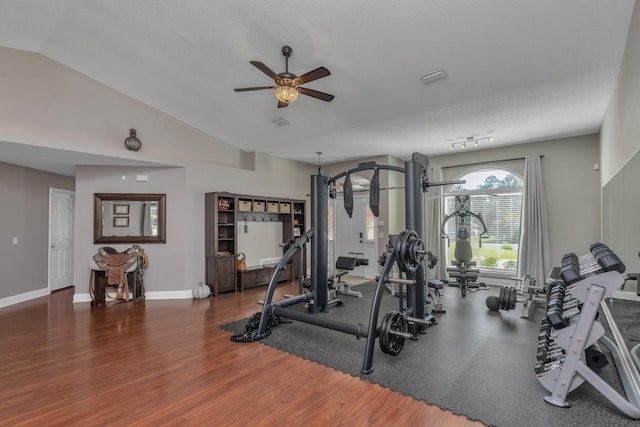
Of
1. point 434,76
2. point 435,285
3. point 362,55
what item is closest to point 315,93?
point 362,55

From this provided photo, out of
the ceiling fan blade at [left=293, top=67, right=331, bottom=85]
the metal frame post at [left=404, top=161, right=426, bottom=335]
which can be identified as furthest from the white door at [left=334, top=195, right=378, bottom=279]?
the ceiling fan blade at [left=293, top=67, right=331, bottom=85]

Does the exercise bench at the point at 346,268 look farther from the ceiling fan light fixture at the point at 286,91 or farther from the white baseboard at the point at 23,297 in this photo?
the white baseboard at the point at 23,297

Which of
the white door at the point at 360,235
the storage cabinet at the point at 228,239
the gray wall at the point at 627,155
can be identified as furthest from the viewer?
the white door at the point at 360,235

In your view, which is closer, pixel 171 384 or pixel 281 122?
pixel 171 384

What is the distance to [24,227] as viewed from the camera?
5.79 metres

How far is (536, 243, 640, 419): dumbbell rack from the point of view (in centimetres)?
216

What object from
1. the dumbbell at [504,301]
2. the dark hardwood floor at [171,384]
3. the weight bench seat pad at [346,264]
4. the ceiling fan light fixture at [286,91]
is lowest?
the dark hardwood floor at [171,384]

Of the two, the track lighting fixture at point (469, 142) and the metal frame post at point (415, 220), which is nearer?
the metal frame post at point (415, 220)

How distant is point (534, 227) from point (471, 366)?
14.1 feet

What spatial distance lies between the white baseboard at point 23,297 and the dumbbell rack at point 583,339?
7.73m

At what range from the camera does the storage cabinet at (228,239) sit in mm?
5973

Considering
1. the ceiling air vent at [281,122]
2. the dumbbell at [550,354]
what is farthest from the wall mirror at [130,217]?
the dumbbell at [550,354]

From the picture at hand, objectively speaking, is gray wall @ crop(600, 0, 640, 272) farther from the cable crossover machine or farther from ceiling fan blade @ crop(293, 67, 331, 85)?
ceiling fan blade @ crop(293, 67, 331, 85)

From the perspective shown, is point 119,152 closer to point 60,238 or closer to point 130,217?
point 130,217
